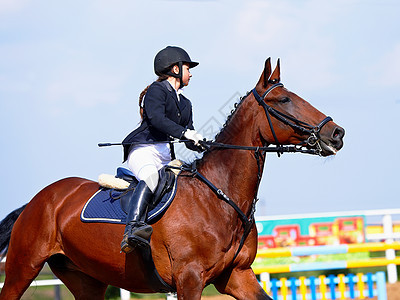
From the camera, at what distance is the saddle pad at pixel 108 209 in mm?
5148

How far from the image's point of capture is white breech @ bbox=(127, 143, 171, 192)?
518cm

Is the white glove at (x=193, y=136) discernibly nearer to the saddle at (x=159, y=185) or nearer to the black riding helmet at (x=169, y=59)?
the saddle at (x=159, y=185)

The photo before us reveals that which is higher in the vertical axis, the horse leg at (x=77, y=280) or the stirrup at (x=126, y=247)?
the stirrup at (x=126, y=247)

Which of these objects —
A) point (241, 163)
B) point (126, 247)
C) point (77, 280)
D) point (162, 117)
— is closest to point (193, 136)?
point (162, 117)

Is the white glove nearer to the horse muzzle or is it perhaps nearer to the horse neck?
the horse neck

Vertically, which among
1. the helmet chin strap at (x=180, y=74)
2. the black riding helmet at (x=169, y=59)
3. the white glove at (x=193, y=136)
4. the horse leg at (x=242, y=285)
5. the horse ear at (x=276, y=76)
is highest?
the black riding helmet at (x=169, y=59)

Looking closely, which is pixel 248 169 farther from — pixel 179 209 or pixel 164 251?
pixel 164 251

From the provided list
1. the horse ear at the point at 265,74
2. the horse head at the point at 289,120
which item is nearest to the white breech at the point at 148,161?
the horse head at the point at 289,120

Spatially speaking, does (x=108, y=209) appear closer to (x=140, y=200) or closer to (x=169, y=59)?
(x=140, y=200)

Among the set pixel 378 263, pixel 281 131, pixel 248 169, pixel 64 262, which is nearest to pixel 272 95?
pixel 281 131

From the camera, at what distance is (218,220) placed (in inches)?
199

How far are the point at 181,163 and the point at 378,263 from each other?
5942 mm

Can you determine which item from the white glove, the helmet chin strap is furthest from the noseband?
the helmet chin strap

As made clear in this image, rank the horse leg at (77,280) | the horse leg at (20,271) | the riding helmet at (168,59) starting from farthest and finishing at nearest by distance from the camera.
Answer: the horse leg at (77,280) < the horse leg at (20,271) < the riding helmet at (168,59)
